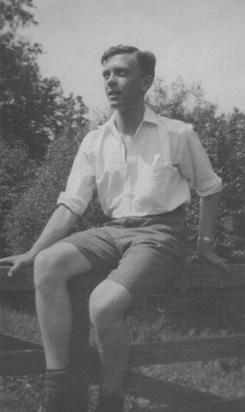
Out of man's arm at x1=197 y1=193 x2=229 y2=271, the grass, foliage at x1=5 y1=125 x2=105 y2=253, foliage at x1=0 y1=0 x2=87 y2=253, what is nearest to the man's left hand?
man's arm at x1=197 y1=193 x2=229 y2=271

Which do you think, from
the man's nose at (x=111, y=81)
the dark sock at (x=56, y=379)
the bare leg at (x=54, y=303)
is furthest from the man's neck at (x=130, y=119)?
the dark sock at (x=56, y=379)

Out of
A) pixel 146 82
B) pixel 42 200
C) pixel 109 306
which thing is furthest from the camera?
pixel 42 200

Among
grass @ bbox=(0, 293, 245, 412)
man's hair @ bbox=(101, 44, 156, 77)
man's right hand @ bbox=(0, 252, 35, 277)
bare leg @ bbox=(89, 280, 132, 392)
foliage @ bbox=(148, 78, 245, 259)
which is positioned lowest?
grass @ bbox=(0, 293, 245, 412)

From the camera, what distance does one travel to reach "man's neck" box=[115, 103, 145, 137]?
2951 mm

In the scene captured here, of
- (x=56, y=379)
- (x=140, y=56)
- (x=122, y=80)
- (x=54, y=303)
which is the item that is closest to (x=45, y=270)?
(x=54, y=303)

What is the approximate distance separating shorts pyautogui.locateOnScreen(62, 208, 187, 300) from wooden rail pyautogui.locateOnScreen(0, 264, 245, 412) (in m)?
0.13

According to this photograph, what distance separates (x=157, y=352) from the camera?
2889 mm

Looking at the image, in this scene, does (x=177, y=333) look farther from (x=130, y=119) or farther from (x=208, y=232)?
(x=130, y=119)

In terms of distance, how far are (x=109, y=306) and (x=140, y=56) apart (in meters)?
1.25

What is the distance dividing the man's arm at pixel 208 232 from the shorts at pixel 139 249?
0.16m

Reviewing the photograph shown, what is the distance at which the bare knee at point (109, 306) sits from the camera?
7.71 ft

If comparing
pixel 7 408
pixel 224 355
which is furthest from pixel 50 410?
pixel 7 408

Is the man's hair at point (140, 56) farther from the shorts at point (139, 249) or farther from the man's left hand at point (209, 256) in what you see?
the man's left hand at point (209, 256)

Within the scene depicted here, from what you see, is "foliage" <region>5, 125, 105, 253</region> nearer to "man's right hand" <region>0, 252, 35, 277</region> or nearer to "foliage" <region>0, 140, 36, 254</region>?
"foliage" <region>0, 140, 36, 254</region>
